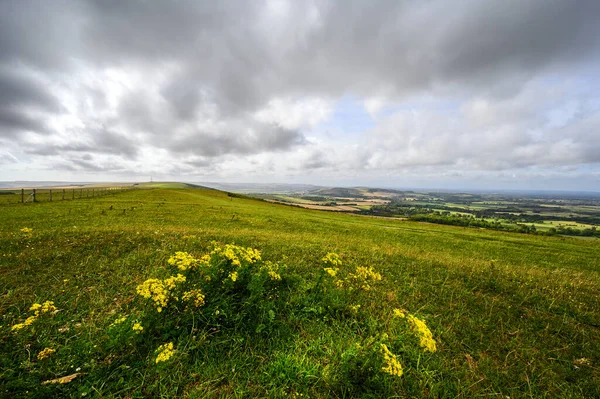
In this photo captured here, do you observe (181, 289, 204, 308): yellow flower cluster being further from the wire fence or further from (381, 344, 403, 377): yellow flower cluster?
the wire fence

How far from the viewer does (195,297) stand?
205 inches

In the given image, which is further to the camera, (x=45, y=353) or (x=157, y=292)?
(x=157, y=292)

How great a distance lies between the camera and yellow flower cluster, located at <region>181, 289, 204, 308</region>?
500 cm

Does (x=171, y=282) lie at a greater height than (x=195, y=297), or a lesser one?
greater

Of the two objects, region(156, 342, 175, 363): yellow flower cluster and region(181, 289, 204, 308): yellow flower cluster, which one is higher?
region(181, 289, 204, 308): yellow flower cluster

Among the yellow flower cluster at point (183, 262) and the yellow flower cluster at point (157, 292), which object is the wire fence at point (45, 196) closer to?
the yellow flower cluster at point (183, 262)

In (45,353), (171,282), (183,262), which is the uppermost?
(183,262)

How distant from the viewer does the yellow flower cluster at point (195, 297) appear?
500 cm

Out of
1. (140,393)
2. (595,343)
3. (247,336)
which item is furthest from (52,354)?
(595,343)

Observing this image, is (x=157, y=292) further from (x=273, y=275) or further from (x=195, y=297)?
(x=273, y=275)

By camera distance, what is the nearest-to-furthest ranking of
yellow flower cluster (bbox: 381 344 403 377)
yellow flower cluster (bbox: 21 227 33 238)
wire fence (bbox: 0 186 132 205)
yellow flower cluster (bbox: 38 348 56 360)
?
yellow flower cluster (bbox: 381 344 403 377) → yellow flower cluster (bbox: 38 348 56 360) → yellow flower cluster (bbox: 21 227 33 238) → wire fence (bbox: 0 186 132 205)

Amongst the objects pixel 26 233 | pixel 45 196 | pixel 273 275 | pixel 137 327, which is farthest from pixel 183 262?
pixel 45 196

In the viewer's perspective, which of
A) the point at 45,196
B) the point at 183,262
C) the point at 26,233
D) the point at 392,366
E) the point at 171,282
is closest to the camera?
the point at 392,366

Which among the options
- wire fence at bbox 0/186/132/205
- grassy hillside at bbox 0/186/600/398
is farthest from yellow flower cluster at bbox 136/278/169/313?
wire fence at bbox 0/186/132/205
